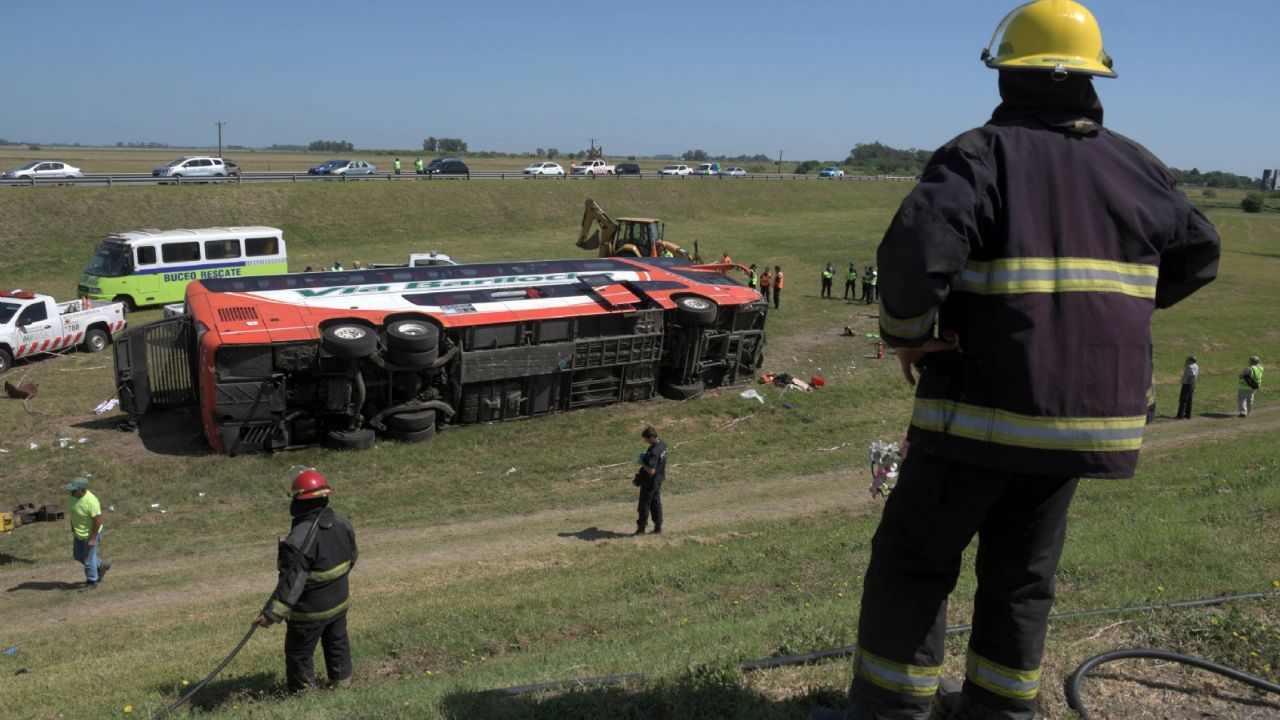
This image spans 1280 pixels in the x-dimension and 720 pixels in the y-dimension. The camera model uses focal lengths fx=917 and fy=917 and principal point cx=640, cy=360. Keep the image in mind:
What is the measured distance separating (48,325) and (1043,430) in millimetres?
23393

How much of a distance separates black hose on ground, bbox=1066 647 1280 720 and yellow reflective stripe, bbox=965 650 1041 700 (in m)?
0.54

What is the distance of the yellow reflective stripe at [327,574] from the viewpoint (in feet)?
19.7

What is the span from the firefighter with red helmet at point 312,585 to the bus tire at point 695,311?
13.0 m

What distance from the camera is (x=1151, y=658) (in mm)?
4055

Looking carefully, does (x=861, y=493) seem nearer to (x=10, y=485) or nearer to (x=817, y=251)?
(x=10, y=485)

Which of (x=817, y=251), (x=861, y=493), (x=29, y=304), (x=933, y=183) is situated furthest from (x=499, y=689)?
(x=817, y=251)

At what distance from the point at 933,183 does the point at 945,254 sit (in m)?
0.25

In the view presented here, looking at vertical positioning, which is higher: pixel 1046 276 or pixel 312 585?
pixel 1046 276

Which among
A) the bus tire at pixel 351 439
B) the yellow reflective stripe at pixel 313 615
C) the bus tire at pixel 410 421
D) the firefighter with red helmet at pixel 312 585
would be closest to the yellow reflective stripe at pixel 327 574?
the firefighter with red helmet at pixel 312 585

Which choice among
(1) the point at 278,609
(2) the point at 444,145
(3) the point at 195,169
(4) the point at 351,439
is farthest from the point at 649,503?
(2) the point at 444,145

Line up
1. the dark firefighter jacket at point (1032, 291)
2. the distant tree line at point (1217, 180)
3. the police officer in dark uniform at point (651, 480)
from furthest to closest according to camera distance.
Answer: the distant tree line at point (1217, 180) → the police officer in dark uniform at point (651, 480) → the dark firefighter jacket at point (1032, 291)

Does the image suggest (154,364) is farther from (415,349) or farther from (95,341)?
(95,341)

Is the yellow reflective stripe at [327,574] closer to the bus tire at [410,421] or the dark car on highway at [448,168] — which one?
the bus tire at [410,421]

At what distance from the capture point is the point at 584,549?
1175 cm
